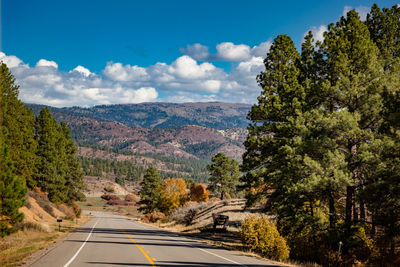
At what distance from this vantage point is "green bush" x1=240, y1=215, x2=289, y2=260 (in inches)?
746

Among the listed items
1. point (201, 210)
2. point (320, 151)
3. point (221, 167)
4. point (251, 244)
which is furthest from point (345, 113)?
point (221, 167)

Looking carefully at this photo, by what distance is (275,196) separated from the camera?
21.8 meters

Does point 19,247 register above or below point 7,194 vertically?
below

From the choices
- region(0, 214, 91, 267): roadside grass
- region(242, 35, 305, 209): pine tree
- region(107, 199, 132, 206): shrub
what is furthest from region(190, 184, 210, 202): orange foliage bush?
region(107, 199, 132, 206): shrub

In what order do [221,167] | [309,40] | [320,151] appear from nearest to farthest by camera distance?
1. [320,151]
2. [309,40]
3. [221,167]

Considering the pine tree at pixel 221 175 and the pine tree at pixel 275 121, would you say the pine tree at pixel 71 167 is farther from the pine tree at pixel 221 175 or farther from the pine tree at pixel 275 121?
the pine tree at pixel 275 121

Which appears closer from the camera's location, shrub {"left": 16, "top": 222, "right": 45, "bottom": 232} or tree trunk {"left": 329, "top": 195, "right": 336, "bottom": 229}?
tree trunk {"left": 329, "top": 195, "right": 336, "bottom": 229}

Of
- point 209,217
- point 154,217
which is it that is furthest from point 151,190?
point 209,217

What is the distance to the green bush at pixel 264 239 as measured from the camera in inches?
746

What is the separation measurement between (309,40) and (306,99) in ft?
15.7

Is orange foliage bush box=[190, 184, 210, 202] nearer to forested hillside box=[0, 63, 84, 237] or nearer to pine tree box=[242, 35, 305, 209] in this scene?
forested hillside box=[0, 63, 84, 237]

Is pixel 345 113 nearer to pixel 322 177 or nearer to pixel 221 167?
pixel 322 177

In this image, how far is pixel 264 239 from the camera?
19891 millimetres

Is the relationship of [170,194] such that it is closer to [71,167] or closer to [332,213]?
[71,167]
